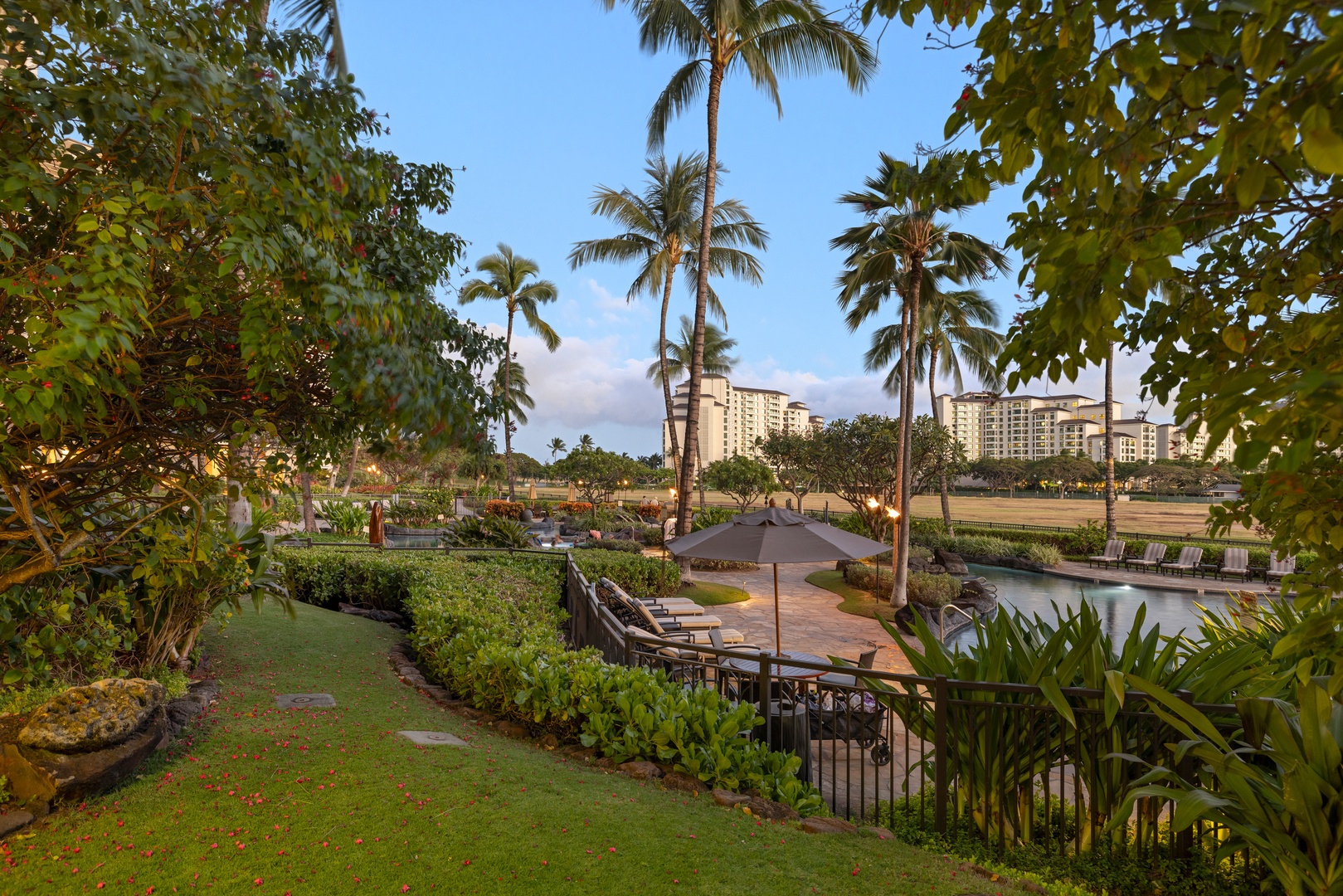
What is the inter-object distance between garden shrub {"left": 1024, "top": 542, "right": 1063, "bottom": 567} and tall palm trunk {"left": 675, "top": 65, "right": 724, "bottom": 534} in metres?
13.0

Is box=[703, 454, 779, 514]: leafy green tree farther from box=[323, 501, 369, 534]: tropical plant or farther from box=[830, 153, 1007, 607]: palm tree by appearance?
box=[323, 501, 369, 534]: tropical plant

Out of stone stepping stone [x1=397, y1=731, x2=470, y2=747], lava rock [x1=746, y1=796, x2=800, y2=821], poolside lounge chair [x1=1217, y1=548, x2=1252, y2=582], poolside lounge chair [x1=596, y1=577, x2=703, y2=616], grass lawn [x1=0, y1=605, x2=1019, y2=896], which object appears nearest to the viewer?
grass lawn [x1=0, y1=605, x2=1019, y2=896]

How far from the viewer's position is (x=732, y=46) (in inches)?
593

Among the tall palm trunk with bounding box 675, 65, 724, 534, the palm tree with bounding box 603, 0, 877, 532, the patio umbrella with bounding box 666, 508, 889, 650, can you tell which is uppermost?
the palm tree with bounding box 603, 0, 877, 532

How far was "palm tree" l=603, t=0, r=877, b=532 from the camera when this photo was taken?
14.6m

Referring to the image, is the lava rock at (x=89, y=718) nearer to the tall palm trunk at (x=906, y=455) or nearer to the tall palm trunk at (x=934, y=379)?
the tall palm trunk at (x=906, y=455)

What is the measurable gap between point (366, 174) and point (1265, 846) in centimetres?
491

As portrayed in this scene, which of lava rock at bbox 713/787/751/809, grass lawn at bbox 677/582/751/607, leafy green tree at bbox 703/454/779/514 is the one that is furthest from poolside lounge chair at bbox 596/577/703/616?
leafy green tree at bbox 703/454/779/514

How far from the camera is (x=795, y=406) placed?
15112cm

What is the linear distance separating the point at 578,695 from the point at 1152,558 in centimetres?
2222

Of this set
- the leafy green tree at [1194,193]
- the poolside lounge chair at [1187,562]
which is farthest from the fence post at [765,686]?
→ the poolside lounge chair at [1187,562]

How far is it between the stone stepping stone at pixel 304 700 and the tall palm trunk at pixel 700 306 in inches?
409

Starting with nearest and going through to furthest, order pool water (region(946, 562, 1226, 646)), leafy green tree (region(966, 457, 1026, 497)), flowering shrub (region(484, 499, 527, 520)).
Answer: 1. pool water (region(946, 562, 1226, 646))
2. flowering shrub (region(484, 499, 527, 520))
3. leafy green tree (region(966, 457, 1026, 497))

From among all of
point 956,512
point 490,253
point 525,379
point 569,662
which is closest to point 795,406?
point 956,512
